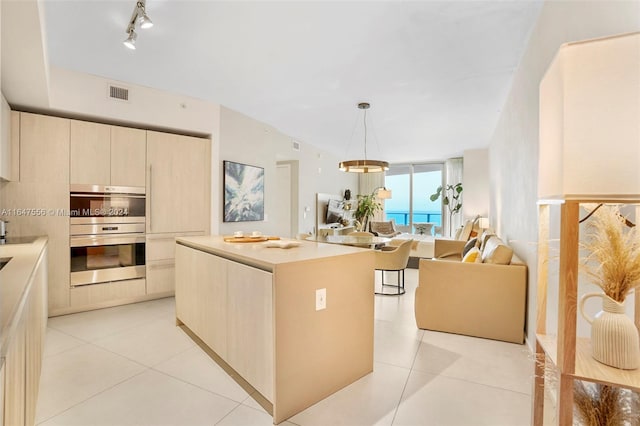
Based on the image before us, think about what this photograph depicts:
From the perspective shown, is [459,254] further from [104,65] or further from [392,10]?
[104,65]

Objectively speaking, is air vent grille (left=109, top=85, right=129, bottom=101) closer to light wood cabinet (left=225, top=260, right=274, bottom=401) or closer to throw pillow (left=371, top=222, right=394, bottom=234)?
light wood cabinet (left=225, top=260, right=274, bottom=401)

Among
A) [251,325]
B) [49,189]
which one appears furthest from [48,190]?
[251,325]

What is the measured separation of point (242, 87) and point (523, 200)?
11.3 ft

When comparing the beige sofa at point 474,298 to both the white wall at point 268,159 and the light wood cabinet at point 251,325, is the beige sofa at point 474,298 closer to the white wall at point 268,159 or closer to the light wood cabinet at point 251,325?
the light wood cabinet at point 251,325

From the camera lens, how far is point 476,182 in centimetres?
798

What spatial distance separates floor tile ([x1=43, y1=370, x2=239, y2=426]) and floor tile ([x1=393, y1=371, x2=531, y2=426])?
1086 millimetres

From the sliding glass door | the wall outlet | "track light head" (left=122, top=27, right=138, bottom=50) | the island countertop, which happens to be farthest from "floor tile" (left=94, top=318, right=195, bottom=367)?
the sliding glass door

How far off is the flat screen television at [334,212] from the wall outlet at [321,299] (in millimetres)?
5874

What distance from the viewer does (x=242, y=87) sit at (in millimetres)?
4078

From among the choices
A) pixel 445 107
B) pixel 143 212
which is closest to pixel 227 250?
pixel 143 212

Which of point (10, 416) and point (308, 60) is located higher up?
point (308, 60)

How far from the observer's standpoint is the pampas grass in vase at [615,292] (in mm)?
979

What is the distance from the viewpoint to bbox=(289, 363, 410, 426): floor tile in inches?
72.0

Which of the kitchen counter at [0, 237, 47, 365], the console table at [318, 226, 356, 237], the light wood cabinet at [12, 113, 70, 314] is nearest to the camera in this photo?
the kitchen counter at [0, 237, 47, 365]
